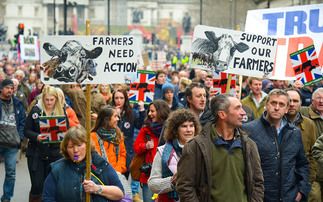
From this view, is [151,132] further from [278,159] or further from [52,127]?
[278,159]

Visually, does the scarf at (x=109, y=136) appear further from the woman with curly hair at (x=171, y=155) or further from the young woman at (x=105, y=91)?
the young woman at (x=105, y=91)

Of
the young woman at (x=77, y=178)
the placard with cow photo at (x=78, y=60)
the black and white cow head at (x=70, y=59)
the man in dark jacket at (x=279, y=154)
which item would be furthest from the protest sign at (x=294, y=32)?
the young woman at (x=77, y=178)

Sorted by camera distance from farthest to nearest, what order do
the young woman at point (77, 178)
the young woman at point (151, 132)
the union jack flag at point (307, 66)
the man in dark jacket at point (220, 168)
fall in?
the union jack flag at point (307, 66) < the young woman at point (151, 132) < the young woman at point (77, 178) < the man in dark jacket at point (220, 168)

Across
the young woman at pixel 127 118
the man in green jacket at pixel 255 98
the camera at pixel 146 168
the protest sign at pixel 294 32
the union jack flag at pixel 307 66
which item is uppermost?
the protest sign at pixel 294 32

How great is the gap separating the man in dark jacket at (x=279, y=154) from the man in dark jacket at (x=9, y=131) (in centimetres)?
401

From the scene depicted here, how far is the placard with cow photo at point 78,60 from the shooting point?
16.0 feet

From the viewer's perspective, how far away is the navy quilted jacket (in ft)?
15.4

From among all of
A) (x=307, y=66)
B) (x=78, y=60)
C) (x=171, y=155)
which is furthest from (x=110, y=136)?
(x=307, y=66)

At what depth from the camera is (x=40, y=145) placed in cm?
670

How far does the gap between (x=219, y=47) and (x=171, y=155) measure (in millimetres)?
2474

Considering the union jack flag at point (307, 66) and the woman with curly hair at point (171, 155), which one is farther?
the union jack flag at point (307, 66)

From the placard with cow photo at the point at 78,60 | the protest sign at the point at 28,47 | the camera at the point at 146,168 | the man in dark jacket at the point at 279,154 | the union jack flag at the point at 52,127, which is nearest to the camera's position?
the man in dark jacket at the point at 279,154

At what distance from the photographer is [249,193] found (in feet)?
12.9

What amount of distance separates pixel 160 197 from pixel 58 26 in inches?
3441
